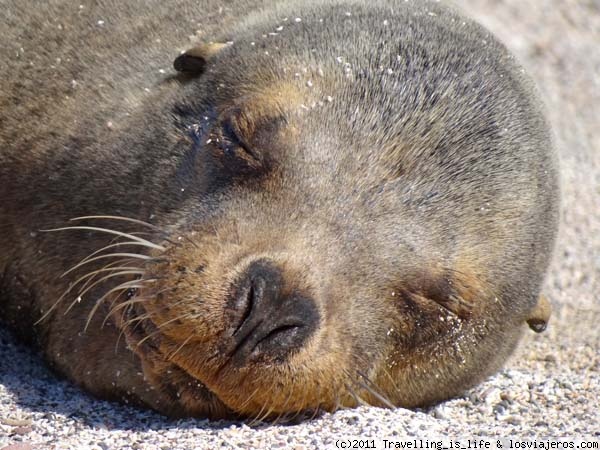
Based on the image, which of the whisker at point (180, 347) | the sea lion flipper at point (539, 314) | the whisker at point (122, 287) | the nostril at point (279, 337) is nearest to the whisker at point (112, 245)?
the whisker at point (122, 287)

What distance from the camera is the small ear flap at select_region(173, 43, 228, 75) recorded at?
4730 millimetres

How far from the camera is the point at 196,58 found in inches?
187

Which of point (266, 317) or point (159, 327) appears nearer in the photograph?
point (266, 317)

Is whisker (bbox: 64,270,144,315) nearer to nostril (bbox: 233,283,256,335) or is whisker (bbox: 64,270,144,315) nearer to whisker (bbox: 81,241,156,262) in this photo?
whisker (bbox: 81,241,156,262)

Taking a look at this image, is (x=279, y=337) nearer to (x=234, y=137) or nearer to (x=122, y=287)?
(x=122, y=287)

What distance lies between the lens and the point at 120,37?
5.20m

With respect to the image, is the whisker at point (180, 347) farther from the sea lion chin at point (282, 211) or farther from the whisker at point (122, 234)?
the whisker at point (122, 234)

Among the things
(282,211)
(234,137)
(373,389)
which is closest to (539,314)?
(373,389)

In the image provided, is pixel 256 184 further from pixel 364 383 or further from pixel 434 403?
pixel 434 403

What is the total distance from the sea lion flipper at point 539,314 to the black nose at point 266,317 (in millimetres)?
1539

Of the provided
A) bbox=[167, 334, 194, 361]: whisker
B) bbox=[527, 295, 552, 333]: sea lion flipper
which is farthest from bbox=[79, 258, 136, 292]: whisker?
bbox=[527, 295, 552, 333]: sea lion flipper

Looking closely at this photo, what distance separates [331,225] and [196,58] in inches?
46.8

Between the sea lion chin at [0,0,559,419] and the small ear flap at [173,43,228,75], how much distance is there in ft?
0.03

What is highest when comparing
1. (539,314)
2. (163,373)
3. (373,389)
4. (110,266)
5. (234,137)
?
(234,137)
